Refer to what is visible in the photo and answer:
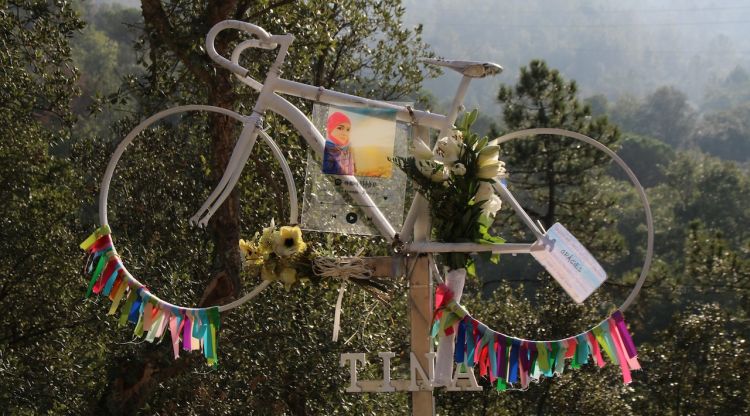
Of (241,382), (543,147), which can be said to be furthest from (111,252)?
(543,147)

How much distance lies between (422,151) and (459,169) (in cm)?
19

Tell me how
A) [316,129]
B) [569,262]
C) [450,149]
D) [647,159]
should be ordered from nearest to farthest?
[569,262], [450,149], [316,129], [647,159]

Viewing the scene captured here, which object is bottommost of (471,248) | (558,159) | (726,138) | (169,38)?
(471,248)

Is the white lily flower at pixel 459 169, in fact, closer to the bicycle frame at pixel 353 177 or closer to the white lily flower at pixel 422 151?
the white lily flower at pixel 422 151

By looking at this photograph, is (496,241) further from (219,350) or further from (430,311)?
Result: (219,350)

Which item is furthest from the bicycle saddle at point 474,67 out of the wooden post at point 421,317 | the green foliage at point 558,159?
the green foliage at point 558,159

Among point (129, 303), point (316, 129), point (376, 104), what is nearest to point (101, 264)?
point (129, 303)

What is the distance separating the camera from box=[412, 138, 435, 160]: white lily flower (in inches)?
188

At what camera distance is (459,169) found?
470 cm

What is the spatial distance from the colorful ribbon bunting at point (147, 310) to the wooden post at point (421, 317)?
91 cm

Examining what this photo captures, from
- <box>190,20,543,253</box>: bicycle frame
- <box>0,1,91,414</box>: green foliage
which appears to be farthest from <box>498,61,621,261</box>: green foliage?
<box>190,20,543,253</box>: bicycle frame

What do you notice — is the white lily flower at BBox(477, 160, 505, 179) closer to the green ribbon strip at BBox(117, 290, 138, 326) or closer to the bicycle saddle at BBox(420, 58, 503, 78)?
the bicycle saddle at BBox(420, 58, 503, 78)

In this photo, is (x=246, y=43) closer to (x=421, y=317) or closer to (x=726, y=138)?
(x=421, y=317)

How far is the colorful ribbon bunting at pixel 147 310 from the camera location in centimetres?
504
